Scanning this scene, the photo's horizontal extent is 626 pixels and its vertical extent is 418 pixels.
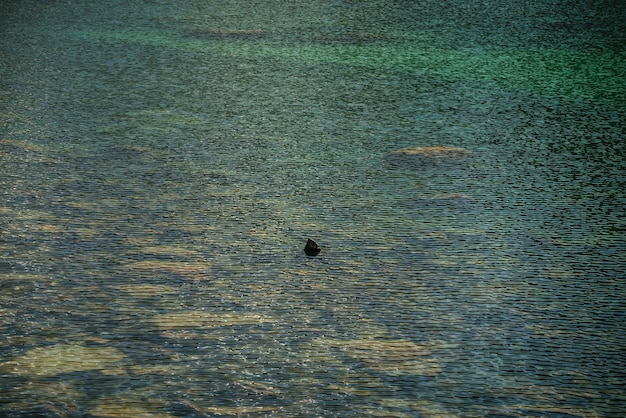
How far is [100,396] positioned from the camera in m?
0.76

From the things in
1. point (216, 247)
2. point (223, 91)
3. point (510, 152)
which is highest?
point (223, 91)

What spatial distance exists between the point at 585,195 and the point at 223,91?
2.24 ft

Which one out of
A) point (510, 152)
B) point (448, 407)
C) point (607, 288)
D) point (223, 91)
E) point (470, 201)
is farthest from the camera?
point (223, 91)

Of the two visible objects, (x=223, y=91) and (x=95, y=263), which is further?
(x=223, y=91)

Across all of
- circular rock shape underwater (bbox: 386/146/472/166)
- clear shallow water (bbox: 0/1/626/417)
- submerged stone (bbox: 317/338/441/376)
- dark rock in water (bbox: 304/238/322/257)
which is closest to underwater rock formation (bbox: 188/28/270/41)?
clear shallow water (bbox: 0/1/626/417)

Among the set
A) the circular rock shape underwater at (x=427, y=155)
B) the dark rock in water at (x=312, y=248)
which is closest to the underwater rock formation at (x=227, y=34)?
the circular rock shape underwater at (x=427, y=155)

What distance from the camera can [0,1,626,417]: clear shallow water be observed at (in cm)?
79

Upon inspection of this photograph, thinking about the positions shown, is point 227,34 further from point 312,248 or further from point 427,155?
point 312,248

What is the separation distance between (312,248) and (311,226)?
65mm

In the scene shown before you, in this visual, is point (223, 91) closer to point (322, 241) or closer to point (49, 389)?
point (322, 241)

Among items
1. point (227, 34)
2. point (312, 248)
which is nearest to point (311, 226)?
point (312, 248)

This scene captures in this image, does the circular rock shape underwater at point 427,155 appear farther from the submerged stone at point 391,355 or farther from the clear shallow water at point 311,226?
the submerged stone at point 391,355

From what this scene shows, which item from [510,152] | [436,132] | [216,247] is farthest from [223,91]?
[216,247]

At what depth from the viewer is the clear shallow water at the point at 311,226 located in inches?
30.9
